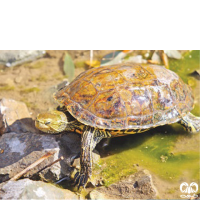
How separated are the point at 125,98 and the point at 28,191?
1964 millimetres

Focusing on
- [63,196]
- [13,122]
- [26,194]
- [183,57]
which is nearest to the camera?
[26,194]

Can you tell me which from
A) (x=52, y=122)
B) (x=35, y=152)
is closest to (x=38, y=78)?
(x=52, y=122)

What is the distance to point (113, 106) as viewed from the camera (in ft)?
13.7

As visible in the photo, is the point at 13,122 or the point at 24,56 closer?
the point at 13,122

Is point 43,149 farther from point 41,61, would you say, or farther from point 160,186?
point 41,61

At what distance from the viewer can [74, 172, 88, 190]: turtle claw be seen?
162 inches

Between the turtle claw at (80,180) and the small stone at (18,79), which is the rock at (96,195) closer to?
the turtle claw at (80,180)

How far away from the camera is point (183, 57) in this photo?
21.2ft

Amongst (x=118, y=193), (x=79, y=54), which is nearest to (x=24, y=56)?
(x=79, y=54)

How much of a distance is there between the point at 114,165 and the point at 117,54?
3091mm

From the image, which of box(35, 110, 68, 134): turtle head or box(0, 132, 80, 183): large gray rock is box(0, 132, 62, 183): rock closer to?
box(0, 132, 80, 183): large gray rock

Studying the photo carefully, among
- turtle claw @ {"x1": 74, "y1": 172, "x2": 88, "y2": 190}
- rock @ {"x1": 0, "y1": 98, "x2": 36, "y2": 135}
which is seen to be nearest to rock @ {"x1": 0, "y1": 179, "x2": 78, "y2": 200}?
turtle claw @ {"x1": 74, "y1": 172, "x2": 88, "y2": 190}

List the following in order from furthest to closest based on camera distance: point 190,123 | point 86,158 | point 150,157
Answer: point 190,123 < point 150,157 < point 86,158

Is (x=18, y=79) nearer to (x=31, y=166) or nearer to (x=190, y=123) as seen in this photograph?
(x=31, y=166)
